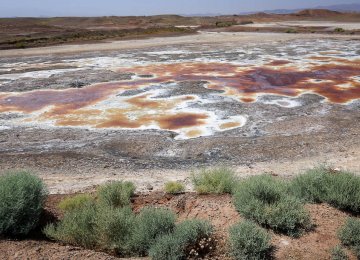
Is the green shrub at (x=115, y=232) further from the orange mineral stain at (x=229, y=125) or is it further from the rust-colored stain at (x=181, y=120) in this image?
the orange mineral stain at (x=229, y=125)

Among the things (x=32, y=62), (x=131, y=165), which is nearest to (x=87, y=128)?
(x=131, y=165)

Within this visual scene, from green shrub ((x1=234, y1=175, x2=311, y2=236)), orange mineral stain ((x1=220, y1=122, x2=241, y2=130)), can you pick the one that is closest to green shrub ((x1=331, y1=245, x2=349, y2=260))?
green shrub ((x1=234, y1=175, x2=311, y2=236))

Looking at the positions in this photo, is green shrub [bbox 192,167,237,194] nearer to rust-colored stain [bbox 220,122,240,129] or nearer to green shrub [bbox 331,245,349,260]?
green shrub [bbox 331,245,349,260]

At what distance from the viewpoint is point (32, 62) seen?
2925cm

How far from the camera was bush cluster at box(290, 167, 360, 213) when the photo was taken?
656cm

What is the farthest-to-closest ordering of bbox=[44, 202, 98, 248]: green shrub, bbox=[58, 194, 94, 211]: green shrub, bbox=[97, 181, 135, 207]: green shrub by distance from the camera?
bbox=[97, 181, 135, 207]: green shrub → bbox=[58, 194, 94, 211]: green shrub → bbox=[44, 202, 98, 248]: green shrub

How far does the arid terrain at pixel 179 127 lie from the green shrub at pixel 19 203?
316mm

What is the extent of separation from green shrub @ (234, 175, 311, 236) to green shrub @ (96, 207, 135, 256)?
1858 millimetres

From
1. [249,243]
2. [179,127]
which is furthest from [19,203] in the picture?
[179,127]

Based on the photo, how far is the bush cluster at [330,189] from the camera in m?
6.56

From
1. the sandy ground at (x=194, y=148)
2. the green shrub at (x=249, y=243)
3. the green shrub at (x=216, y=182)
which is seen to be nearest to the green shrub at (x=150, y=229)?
the green shrub at (x=249, y=243)

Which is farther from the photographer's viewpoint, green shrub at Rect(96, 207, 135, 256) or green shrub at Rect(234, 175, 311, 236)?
green shrub at Rect(234, 175, 311, 236)

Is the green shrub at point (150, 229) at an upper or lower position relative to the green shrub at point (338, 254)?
upper

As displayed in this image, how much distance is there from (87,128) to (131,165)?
12.3 ft
